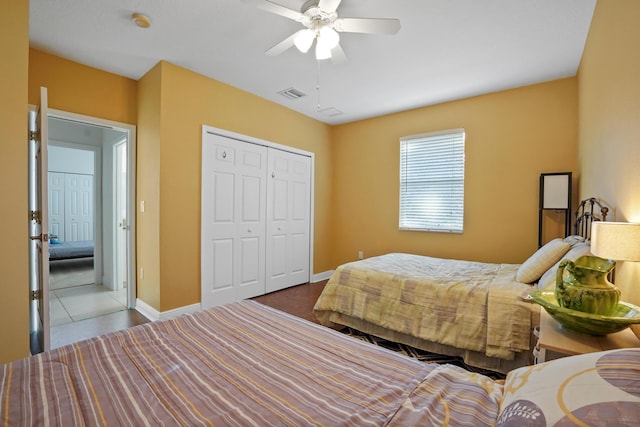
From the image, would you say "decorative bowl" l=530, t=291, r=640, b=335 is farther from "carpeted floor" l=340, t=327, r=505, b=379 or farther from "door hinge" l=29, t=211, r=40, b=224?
"door hinge" l=29, t=211, r=40, b=224

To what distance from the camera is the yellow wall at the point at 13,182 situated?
1786 mm

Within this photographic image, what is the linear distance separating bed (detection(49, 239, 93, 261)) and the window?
6234 millimetres

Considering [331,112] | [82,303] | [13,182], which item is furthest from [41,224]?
[331,112]

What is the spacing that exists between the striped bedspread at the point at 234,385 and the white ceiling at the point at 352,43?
2293 mm

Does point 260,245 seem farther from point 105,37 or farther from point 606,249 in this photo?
point 606,249

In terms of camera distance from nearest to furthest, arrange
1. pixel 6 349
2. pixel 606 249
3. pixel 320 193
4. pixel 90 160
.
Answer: pixel 606 249, pixel 6 349, pixel 320 193, pixel 90 160

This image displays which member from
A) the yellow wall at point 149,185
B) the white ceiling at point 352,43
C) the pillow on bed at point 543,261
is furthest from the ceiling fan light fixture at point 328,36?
the pillow on bed at point 543,261

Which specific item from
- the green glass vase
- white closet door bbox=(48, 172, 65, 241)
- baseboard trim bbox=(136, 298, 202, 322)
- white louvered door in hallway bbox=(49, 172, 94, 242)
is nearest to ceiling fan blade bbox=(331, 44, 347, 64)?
the green glass vase

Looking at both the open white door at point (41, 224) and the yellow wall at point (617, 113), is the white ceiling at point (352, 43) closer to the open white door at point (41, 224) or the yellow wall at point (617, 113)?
the yellow wall at point (617, 113)

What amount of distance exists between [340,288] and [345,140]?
2978mm

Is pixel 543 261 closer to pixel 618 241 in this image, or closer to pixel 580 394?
pixel 618 241

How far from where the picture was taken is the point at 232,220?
359 cm

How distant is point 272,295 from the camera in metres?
4.02

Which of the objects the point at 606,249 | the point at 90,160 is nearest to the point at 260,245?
the point at 606,249
